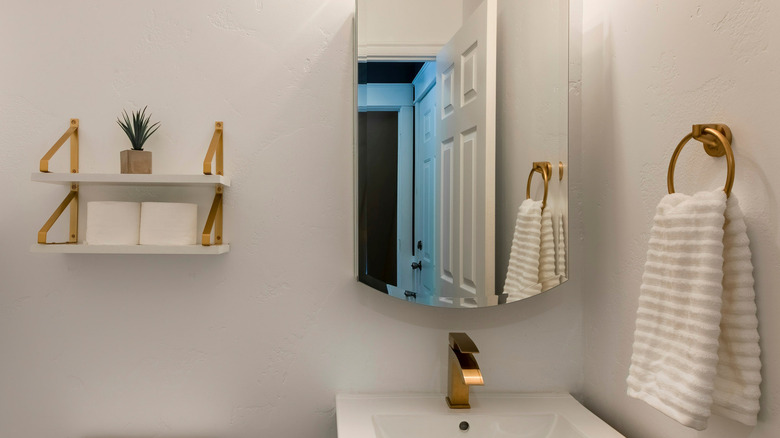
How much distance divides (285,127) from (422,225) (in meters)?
0.38

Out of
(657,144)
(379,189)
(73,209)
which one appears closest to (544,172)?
(657,144)

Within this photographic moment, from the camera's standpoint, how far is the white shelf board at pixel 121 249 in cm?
111

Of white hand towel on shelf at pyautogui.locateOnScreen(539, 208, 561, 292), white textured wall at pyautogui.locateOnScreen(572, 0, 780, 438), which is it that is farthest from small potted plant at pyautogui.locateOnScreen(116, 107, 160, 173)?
white textured wall at pyautogui.locateOnScreen(572, 0, 780, 438)

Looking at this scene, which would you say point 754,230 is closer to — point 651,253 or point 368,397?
point 651,253

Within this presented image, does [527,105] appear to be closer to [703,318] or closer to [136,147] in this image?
[703,318]

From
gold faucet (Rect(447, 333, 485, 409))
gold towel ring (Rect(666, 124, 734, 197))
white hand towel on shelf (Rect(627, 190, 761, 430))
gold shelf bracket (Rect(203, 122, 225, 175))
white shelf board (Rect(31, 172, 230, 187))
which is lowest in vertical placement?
gold faucet (Rect(447, 333, 485, 409))

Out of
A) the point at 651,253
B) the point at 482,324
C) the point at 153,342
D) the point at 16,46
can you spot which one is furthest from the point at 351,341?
the point at 16,46

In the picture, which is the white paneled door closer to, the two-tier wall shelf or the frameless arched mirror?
the frameless arched mirror

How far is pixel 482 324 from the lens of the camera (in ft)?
4.26

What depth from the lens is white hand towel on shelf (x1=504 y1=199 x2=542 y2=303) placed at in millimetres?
1209

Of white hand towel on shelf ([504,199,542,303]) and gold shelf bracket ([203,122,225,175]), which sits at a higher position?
gold shelf bracket ([203,122,225,175])

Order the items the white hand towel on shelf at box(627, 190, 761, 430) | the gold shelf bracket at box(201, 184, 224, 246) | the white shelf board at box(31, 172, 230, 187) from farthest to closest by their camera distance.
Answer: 1. the gold shelf bracket at box(201, 184, 224, 246)
2. the white shelf board at box(31, 172, 230, 187)
3. the white hand towel on shelf at box(627, 190, 761, 430)

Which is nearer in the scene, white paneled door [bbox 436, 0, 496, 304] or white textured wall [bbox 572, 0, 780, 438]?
white textured wall [bbox 572, 0, 780, 438]

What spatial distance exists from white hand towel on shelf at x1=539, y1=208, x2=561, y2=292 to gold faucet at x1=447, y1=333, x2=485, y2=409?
216 mm
